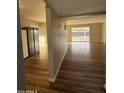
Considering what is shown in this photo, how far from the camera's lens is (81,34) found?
13.8m

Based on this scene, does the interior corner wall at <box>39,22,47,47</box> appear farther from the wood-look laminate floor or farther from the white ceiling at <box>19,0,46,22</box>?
the wood-look laminate floor

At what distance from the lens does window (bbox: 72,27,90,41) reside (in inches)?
528

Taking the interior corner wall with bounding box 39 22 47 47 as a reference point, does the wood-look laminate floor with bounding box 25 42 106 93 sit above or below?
below

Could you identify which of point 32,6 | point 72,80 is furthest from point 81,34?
point 72,80

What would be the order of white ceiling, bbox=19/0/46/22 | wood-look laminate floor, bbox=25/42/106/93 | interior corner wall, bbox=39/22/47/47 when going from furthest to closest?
interior corner wall, bbox=39/22/47/47, white ceiling, bbox=19/0/46/22, wood-look laminate floor, bbox=25/42/106/93

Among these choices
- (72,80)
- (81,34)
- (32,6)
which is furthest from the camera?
(81,34)

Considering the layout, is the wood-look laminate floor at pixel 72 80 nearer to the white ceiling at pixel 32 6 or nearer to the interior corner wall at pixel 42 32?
the white ceiling at pixel 32 6

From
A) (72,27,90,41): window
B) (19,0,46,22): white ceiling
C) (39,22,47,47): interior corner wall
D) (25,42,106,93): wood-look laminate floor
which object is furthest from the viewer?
(72,27,90,41): window

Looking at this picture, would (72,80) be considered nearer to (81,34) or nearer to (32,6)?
(32,6)

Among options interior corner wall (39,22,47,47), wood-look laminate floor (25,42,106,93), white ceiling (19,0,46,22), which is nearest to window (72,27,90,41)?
interior corner wall (39,22,47,47)

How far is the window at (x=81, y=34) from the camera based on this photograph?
1341 cm
